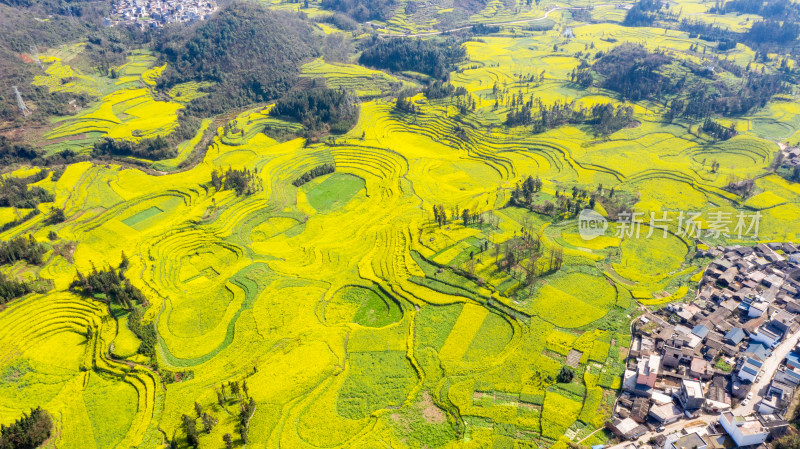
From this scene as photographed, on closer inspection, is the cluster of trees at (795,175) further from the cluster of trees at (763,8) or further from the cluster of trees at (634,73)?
the cluster of trees at (763,8)

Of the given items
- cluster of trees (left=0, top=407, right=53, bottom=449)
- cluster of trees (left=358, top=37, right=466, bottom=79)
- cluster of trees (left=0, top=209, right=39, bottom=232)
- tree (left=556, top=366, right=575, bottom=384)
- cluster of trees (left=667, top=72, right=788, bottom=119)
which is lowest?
cluster of trees (left=0, top=407, right=53, bottom=449)

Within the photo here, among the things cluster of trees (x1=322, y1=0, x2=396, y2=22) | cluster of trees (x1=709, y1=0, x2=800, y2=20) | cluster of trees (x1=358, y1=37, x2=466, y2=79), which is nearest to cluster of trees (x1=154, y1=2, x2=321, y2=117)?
cluster of trees (x1=358, y1=37, x2=466, y2=79)

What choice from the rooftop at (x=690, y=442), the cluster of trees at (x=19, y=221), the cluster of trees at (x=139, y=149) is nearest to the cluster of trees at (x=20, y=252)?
the cluster of trees at (x=19, y=221)

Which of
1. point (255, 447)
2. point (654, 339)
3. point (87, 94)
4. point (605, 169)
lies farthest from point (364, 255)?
point (87, 94)

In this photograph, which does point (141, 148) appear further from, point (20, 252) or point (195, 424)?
point (195, 424)

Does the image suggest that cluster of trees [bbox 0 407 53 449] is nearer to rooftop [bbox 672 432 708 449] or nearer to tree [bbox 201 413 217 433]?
tree [bbox 201 413 217 433]
